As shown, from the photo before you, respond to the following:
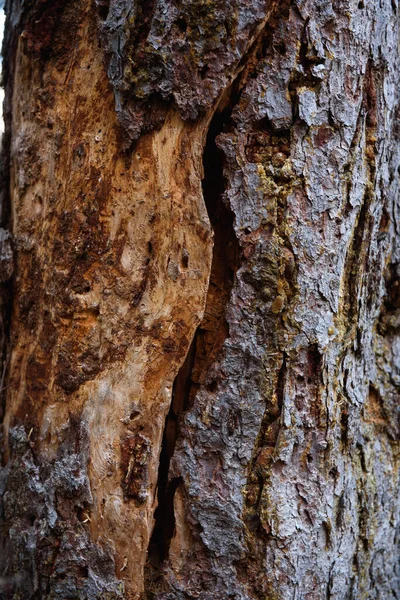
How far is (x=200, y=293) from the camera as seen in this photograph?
137 cm

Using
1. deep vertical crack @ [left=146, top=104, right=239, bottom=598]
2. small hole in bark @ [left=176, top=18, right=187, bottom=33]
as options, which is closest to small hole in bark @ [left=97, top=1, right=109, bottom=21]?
small hole in bark @ [left=176, top=18, right=187, bottom=33]

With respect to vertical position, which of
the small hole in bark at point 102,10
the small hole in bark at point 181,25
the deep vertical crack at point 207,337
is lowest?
the deep vertical crack at point 207,337

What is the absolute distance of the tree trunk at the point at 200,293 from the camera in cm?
135

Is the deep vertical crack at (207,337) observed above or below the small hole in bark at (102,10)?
below

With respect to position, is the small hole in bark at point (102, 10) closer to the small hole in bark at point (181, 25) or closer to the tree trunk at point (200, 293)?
the tree trunk at point (200, 293)

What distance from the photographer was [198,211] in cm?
136

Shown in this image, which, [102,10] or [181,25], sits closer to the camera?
[181,25]

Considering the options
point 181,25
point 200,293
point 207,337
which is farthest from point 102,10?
point 207,337

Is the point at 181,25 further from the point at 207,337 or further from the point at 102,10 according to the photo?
the point at 207,337

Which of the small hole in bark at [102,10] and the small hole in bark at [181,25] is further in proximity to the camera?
the small hole in bark at [102,10]

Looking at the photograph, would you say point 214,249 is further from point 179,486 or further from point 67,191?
point 179,486

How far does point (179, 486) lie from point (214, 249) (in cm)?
60

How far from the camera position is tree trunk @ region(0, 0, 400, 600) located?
135 centimetres

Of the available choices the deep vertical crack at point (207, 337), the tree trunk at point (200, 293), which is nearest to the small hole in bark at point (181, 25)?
the tree trunk at point (200, 293)
